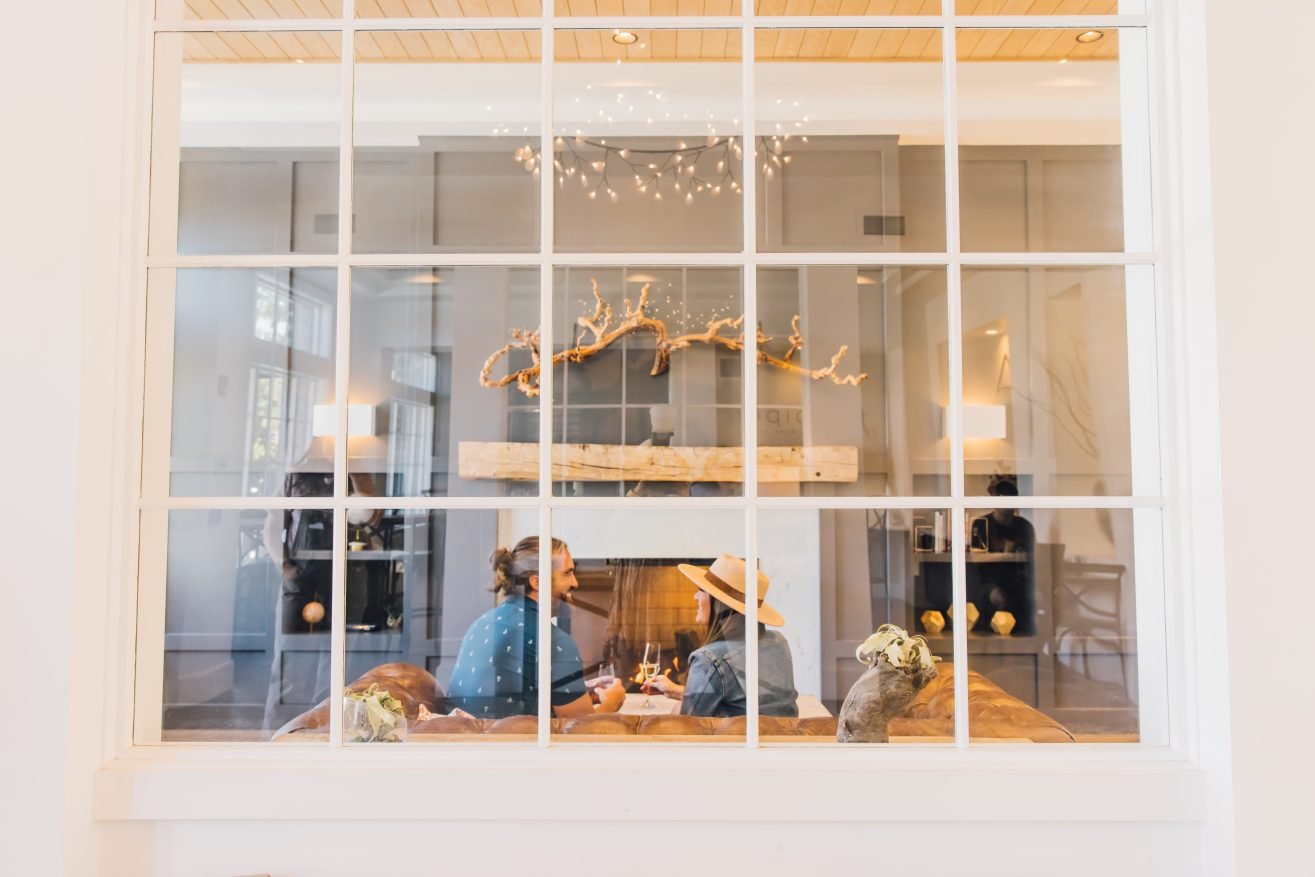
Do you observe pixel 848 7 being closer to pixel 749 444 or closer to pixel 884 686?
pixel 749 444

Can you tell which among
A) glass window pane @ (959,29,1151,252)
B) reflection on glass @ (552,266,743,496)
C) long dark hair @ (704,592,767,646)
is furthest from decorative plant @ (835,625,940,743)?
glass window pane @ (959,29,1151,252)

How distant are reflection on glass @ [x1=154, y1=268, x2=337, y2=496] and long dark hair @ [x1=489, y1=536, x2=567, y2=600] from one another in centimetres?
37

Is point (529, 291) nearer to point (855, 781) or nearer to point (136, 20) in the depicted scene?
point (136, 20)

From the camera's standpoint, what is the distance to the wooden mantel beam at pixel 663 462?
1.57 m

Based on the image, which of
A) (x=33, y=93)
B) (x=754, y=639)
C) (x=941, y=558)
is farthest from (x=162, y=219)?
(x=941, y=558)

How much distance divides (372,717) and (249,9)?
1182 millimetres

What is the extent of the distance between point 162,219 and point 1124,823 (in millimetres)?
1749

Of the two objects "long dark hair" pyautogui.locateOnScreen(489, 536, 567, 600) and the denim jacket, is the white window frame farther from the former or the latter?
"long dark hair" pyautogui.locateOnScreen(489, 536, 567, 600)

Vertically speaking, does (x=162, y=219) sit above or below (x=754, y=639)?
above

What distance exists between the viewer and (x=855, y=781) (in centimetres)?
105

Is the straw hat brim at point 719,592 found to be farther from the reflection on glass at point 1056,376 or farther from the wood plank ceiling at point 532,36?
the wood plank ceiling at point 532,36

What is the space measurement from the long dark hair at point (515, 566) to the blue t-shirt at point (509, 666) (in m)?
0.04

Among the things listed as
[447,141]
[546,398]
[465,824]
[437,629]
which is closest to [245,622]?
[437,629]

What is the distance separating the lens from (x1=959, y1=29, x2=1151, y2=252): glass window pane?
1187 millimetres
